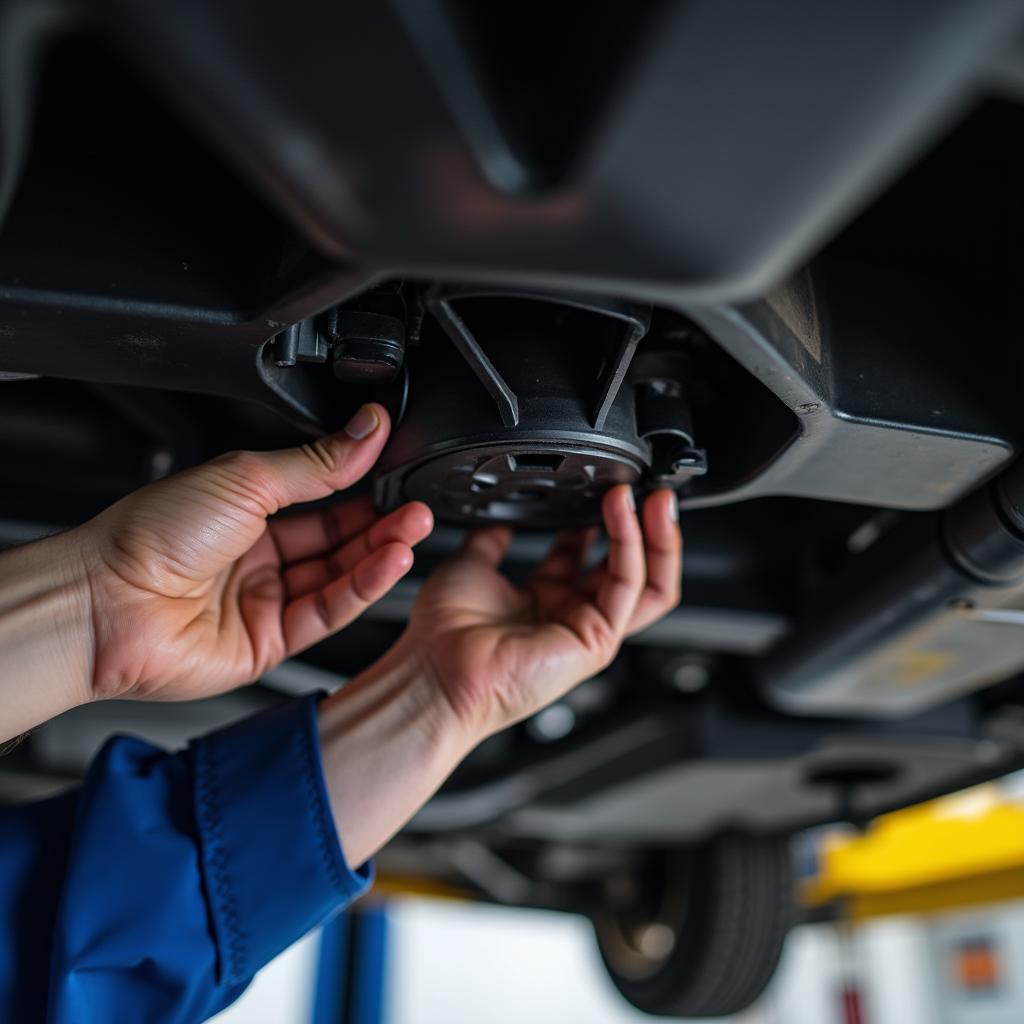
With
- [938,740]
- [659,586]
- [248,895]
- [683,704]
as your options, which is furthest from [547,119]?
[938,740]

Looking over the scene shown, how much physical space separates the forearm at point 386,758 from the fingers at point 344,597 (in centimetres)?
8

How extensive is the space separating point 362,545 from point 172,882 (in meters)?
0.28

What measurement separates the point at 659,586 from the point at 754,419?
0.63 feet

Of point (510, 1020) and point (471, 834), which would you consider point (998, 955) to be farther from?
point (471, 834)

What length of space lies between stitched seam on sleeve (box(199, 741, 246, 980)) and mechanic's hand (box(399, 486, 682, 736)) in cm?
19

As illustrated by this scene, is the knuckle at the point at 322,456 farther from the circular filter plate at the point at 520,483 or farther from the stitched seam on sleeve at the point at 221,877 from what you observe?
the stitched seam on sleeve at the point at 221,877

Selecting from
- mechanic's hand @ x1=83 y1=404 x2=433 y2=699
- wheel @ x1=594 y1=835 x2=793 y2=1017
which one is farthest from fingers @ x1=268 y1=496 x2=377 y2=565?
wheel @ x1=594 y1=835 x2=793 y2=1017

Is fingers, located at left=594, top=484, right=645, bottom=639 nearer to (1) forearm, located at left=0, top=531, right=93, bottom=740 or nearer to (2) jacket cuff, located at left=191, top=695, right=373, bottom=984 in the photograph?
(2) jacket cuff, located at left=191, top=695, right=373, bottom=984

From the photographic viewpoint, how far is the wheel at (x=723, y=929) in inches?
53.5

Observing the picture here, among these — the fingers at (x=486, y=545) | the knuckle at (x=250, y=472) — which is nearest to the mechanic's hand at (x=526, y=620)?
the fingers at (x=486, y=545)

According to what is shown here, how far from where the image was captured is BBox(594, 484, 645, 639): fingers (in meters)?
0.62

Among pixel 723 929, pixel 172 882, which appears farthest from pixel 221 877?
pixel 723 929

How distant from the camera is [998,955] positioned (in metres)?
4.25

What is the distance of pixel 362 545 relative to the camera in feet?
2.32
